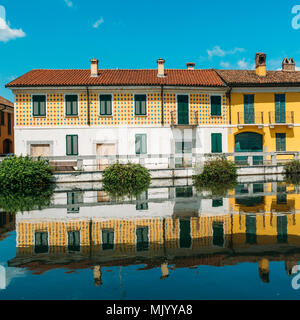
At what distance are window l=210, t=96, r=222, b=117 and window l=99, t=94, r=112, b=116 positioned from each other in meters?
7.68

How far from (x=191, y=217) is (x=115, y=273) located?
3.87 metres

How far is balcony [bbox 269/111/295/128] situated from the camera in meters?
23.1

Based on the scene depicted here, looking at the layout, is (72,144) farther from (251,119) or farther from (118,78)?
(251,119)

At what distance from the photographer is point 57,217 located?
831 cm

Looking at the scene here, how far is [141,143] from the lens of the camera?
72.6 ft

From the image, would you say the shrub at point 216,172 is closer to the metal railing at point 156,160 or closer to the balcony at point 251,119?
the metal railing at point 156,160

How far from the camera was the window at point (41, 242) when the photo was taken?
5.63 meters

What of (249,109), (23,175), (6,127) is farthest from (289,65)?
(6,127)

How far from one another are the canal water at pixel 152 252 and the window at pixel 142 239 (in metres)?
0.02

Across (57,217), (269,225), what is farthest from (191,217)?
(57,217)

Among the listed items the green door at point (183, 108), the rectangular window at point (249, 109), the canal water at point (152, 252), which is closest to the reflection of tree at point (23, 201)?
the canal water at point (152, 252)

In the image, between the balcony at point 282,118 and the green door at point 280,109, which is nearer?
the balcony at point 282,118

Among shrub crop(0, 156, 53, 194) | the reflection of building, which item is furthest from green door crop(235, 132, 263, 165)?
Answer: the reflection of building

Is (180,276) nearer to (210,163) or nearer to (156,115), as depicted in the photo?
(210,163)
